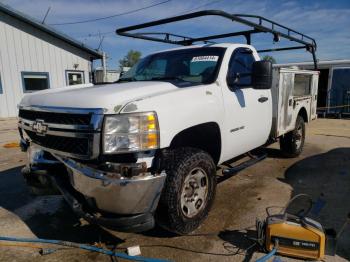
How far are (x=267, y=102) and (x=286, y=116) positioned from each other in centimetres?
93

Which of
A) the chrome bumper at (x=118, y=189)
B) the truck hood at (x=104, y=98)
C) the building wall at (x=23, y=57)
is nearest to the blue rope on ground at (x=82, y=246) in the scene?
the chrome bumper at (x=118, y=189)

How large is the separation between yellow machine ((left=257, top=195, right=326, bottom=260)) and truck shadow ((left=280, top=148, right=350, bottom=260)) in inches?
14.4

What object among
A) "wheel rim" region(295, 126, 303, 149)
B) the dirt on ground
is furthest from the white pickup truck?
"wheel rim" region(295, 126, 303, 149)

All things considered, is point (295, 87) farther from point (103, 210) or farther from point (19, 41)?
point (19, 41)

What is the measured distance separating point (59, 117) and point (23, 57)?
1244cm

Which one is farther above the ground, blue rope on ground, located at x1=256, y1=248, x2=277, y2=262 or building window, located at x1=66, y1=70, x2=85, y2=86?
building window, located at x1=66, y1=70, x2=85, y2=86

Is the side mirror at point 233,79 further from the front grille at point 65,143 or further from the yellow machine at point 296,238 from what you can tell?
the front grille at point 65,143

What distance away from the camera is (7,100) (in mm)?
13008

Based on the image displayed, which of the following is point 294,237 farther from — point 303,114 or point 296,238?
point 303,114

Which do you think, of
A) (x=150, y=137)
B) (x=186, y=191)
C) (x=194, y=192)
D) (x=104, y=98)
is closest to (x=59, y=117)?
(x=104, y=98)

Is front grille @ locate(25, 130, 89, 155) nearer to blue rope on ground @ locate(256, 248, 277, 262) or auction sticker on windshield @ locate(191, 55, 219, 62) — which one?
blue rope on ground @ locate(256, 248, 277, 262)

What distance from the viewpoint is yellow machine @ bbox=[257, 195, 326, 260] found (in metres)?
2.63

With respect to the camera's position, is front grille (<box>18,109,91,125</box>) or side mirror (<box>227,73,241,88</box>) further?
side mirror (<box>227,73,241,88</box>)

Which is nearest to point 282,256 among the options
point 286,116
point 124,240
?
point 124,240
